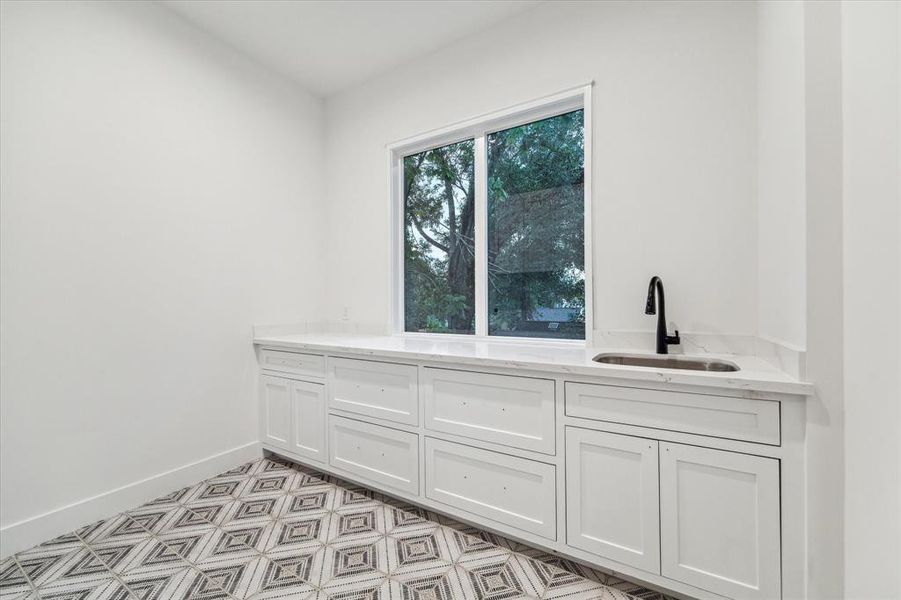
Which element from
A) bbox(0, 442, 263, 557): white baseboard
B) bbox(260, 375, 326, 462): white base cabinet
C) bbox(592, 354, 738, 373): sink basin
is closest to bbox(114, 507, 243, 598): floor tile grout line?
bbox(0, 442, 263, 557): white baseboard

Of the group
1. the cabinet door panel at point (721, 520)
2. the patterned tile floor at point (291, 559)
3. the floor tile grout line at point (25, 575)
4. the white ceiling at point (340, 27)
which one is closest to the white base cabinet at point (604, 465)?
the cabinet door panel at point (721, 520)

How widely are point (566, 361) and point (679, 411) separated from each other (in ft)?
1.43

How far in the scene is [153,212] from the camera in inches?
90.0

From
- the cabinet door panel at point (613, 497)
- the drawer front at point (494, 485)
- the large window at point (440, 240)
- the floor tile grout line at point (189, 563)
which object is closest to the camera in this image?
the cabinet door panel at point (613, 497)

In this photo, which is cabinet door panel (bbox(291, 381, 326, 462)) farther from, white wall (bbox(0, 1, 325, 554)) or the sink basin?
the sink basin

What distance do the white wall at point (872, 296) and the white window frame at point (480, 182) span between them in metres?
1.07

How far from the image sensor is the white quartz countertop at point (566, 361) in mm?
1285

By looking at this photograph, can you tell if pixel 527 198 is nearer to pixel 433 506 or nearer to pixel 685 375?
pixel 685 375

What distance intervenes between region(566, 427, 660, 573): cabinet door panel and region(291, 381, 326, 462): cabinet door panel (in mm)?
1520

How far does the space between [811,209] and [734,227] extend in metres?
0.62

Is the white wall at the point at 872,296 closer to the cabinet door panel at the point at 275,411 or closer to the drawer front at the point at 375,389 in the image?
the drawer front at the point at 375,389

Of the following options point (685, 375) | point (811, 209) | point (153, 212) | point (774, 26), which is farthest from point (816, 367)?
point (153, 212)

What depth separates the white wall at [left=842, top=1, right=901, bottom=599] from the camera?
1052 millimetres

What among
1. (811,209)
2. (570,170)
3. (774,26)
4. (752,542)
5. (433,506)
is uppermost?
(774,26)
